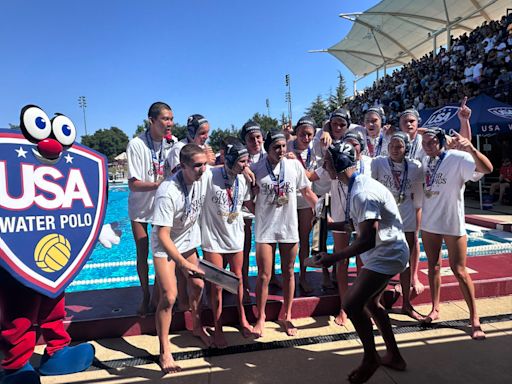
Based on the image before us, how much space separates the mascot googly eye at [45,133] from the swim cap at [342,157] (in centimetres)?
205

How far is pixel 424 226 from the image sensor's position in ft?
11.3

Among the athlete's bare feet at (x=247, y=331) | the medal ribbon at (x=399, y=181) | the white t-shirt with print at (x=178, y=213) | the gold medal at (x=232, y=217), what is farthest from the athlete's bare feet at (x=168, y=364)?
the medal ribbon at (x=399, y=181)

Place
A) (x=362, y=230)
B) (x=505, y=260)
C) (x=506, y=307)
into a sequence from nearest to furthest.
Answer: (x=362, y=230), (x=506, y=307), (x=505, y=260)

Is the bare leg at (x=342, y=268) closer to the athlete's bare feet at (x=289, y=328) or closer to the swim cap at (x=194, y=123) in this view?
the athlete's bare feet at (x=289, y=328)

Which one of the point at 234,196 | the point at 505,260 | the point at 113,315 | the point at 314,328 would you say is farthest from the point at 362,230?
the point at 505,260

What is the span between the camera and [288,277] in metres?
3.47

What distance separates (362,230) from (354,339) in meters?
1.49

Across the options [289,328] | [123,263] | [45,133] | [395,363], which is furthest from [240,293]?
[123,263]

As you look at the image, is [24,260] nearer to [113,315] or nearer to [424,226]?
[113,315]

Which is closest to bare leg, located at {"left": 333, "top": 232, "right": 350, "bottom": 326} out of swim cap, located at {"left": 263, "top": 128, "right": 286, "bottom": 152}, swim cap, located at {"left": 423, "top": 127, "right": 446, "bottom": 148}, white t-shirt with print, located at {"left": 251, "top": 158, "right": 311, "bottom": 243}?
white t-shirt with print, located at {"left": 251, "top": 158, "right": 311, "bottom": 243}

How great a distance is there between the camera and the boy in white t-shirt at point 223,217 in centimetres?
326

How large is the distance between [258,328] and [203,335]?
0.55 m

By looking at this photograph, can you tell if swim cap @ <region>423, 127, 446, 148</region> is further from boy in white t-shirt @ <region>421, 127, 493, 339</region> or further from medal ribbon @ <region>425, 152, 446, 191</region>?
medal ribbon @ <region>425, 152, 446, 191</region>

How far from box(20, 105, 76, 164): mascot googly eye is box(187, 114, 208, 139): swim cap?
1.52m
